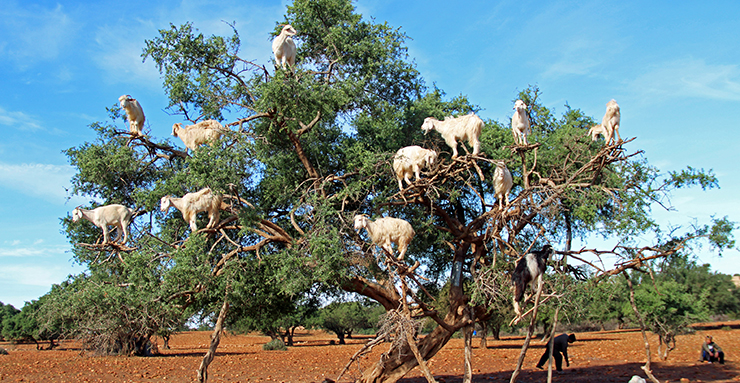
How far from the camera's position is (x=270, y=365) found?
833 inches

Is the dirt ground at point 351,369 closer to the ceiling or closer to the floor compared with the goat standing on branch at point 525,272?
closer to the floor

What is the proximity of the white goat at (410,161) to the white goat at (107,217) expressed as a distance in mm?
6056

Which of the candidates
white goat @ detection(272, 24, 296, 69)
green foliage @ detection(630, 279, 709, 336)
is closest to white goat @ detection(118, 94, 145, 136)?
white goat @ detection(272, 24, 296, 69)

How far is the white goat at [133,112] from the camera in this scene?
10641mm

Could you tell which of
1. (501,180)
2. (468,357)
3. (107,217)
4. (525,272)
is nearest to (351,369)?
(468,357)

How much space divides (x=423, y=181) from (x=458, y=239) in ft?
7.14

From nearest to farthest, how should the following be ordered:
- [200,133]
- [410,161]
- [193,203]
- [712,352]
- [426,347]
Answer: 1. [410,161]
2. [193,203]
3. [200,133]
4. [426,347]
5. [712,352]

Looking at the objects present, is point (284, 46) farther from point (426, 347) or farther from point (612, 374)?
point (612, 374)

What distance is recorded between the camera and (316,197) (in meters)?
9.73

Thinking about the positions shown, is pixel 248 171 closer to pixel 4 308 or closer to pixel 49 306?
pixel 49 306

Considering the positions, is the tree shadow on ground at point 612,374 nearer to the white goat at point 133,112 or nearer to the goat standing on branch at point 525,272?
the goat standing on branch at point 525,272

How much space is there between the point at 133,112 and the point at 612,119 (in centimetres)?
978

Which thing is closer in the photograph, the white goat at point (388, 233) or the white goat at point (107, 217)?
the white goat at point (388, 233)

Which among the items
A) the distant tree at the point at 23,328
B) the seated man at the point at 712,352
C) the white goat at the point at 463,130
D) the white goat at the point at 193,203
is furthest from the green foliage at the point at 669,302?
the distant tree at the point at 23,328
